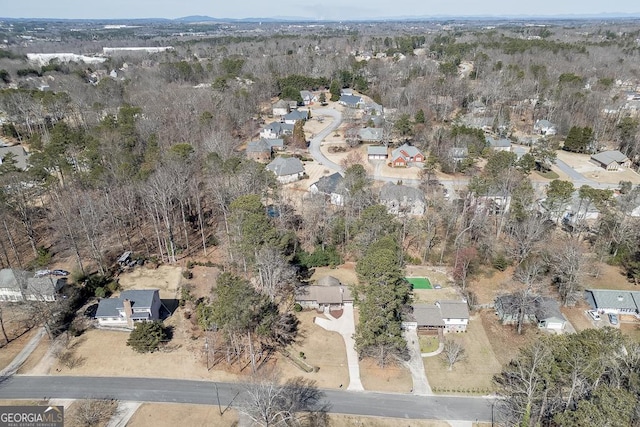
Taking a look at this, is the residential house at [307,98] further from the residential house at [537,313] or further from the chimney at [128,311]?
the residential house at [537,313]

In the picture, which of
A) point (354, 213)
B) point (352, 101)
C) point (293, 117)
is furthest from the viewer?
point (352, 101)

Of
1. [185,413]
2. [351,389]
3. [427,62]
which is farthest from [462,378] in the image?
[427,62]

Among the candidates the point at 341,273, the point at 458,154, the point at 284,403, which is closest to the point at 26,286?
the point at 284,403

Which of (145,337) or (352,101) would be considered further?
(352,101)

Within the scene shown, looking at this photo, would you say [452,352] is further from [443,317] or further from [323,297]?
[323,297]

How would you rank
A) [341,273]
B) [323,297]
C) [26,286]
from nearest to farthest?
1. [26,286]
2. [323,297]
3. [341,273]

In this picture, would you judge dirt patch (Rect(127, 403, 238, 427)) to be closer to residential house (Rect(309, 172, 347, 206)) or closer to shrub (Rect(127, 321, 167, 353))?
shrub (Rect(127, 321, 167, 353))
